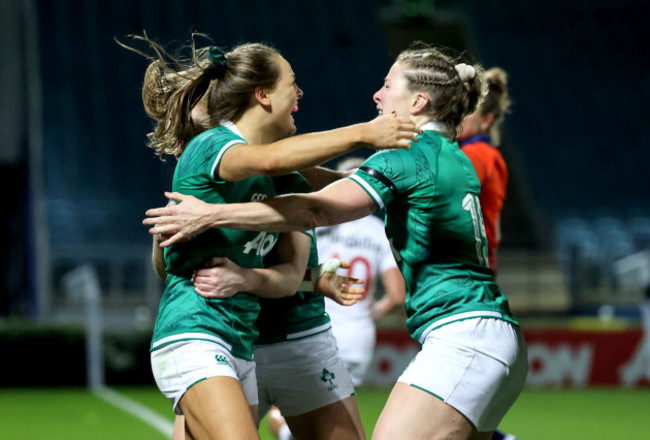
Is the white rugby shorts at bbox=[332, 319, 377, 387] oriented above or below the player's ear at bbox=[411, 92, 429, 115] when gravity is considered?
below

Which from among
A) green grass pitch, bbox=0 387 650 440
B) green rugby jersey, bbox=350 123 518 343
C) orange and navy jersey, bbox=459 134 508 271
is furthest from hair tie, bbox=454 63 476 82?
green grass pitch, bbox=0 387 650 440

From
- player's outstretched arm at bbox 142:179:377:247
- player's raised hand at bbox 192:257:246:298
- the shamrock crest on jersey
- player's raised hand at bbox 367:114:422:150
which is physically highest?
player's raised hand at bbox 367:114:422:150

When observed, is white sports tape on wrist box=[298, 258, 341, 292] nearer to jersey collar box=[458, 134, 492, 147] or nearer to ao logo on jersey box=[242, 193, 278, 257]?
ao logo on jersey box=[242, 193, 278, 257]

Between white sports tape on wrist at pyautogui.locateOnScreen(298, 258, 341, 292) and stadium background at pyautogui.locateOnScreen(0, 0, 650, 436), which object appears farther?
stadium background at pyautogui.locateOnScreen(0, 0, 650, 436)

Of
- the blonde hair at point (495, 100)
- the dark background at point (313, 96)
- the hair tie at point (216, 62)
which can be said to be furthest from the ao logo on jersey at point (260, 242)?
the dark background at point (313, 96)

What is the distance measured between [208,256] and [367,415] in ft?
22.9

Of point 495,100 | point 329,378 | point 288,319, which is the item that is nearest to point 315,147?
point 288,319

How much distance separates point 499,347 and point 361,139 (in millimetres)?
914

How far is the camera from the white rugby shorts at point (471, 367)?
342cm

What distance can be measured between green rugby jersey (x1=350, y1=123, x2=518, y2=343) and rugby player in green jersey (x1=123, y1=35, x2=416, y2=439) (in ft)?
0.66

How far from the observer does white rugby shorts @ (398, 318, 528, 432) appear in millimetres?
3424

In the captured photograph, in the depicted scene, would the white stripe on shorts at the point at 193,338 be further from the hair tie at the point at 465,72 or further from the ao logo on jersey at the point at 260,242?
the hair tie at the point at 465,72

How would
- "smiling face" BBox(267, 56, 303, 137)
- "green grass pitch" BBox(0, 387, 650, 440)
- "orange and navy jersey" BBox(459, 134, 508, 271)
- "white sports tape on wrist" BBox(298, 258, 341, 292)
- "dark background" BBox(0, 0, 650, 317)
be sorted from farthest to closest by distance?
"dark background" BBox(0, 0, 650, 317), "green grass pitch" BBox(0, 387, 650, 440), "orange and navy jersey" BBox(459, 134, 508, 271), "white sports tape on wrist" BBox(298, 258, 341, 292), "smiling face" BBox(267, 56, 303, 137)

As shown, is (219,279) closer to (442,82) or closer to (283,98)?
(283,98)
